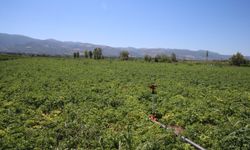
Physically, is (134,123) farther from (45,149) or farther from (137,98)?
(137,98)

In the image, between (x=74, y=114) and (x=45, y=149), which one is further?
(x=74, y=114)

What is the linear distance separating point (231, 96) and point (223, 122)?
804 cm

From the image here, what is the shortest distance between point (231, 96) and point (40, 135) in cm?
1490

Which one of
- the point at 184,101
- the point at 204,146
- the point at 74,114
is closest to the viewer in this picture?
the point at 204,146

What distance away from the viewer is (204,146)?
8.77 meters

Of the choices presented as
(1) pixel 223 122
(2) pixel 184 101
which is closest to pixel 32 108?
(2) pixel 184 101

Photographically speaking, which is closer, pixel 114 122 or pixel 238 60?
pixel 114 122

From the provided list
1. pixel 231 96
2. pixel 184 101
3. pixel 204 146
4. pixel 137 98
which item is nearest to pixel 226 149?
pixel 204 146

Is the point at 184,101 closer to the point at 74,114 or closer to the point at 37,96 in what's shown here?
the point at 74,114

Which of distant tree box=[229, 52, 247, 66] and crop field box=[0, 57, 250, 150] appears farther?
distant tree box=[229, 52, 247, 66]

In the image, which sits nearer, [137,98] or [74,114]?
[74,114]

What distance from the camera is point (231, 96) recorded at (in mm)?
18891

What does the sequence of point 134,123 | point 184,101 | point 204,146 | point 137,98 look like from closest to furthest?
point 204,146
point 134,123
point 184,101
point 137,98

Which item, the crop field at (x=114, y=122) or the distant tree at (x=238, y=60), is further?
the distant tree at (x=238, y=60)
